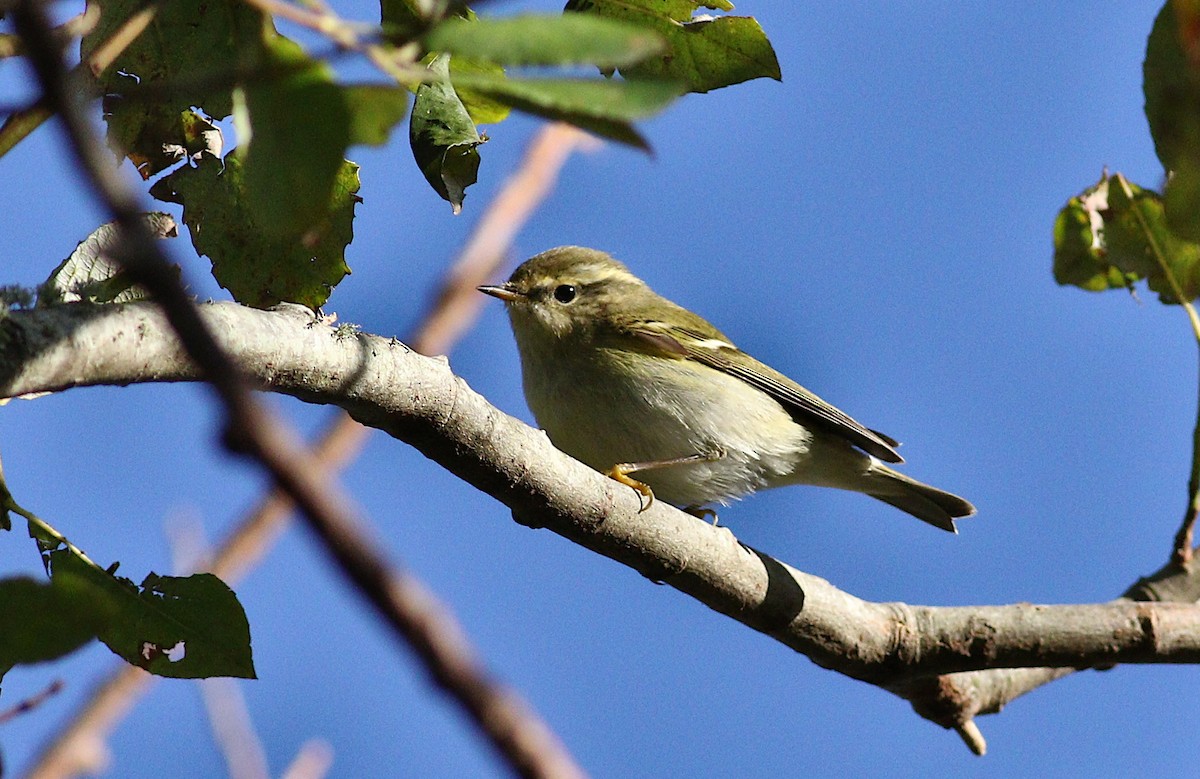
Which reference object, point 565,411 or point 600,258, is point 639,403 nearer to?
point 565,411

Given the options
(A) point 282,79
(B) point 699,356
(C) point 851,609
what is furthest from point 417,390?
(B) point 699,356

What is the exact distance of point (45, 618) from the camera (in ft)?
4.11

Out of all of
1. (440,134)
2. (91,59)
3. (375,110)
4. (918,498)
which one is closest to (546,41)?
(375,110)

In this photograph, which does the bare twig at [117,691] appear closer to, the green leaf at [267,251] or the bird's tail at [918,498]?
the green leaf at [267,251]

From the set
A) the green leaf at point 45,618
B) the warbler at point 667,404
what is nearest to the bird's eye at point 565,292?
the warbler at point 667,404

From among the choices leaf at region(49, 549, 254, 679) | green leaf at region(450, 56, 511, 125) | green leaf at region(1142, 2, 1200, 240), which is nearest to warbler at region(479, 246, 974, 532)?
green leaf at region(450, 56, 511, 125)

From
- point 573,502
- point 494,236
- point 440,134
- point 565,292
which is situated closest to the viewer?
point 440,134

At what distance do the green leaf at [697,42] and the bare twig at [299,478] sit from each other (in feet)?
5.45

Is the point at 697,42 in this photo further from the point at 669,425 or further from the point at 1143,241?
the point at 669,425

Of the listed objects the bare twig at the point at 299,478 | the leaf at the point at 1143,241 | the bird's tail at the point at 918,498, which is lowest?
the bare twig at the point at 299,478

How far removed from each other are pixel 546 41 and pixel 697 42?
124 cm

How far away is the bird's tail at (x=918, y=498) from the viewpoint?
500cm

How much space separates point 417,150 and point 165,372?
0.65m

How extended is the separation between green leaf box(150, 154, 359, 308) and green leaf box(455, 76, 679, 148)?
4.21 feet
